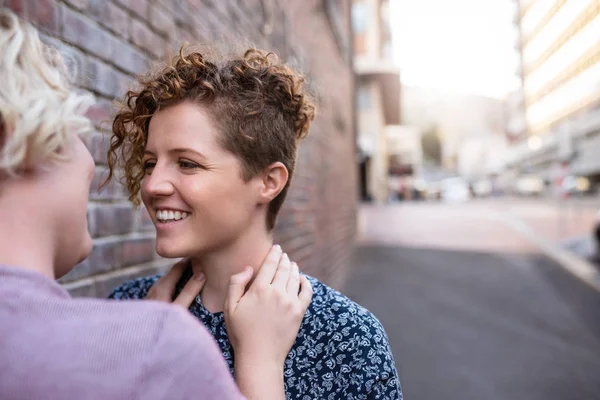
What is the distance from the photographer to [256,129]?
137 cm

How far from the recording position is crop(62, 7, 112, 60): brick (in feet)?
5.45

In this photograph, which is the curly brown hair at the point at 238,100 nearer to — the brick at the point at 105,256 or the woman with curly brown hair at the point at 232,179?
the woman with curly brown hair at the point at 232,179

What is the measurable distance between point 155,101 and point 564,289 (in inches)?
306

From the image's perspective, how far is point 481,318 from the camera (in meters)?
6.17

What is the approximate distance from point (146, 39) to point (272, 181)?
43.6 inches

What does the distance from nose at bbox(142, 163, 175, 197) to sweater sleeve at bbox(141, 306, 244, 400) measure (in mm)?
571

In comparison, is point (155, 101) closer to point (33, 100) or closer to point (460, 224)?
point (33, 100)

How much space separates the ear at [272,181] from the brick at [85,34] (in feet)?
2.53

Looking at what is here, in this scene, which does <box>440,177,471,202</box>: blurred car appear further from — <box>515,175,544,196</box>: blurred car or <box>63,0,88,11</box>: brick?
<box>63,0,88,11</box>: brick

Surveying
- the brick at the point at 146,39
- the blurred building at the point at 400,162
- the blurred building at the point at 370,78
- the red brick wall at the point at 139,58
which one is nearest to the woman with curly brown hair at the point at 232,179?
the red brick wall at the point at 139,58

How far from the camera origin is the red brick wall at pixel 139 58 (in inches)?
67.4

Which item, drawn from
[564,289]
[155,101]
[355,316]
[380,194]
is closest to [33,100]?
[155,101]

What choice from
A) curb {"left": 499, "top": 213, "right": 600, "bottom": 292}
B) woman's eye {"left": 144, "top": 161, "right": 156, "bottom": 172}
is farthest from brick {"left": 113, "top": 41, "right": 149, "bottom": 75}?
curb {"left": 499, "top": 213, "right": 600, "bottom": 292}

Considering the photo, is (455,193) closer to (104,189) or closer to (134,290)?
(104,189)
